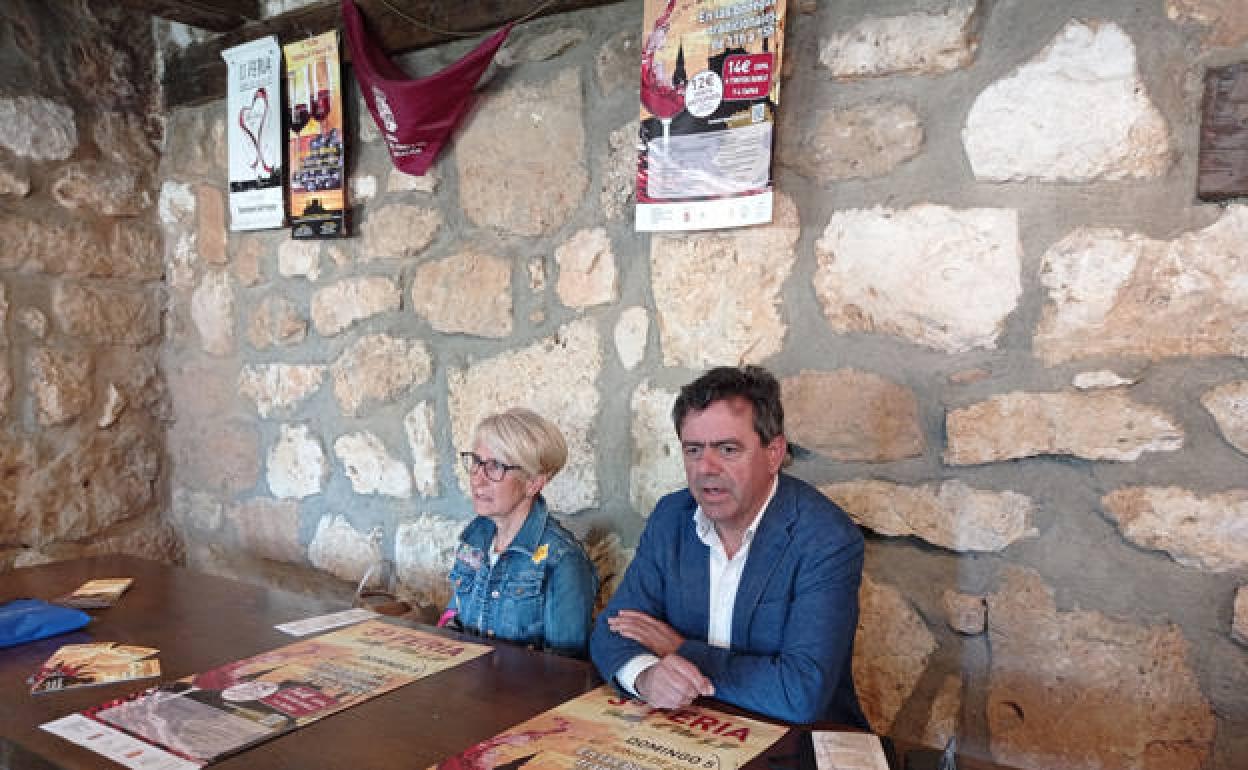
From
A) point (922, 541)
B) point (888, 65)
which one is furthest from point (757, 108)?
point (922, 541)

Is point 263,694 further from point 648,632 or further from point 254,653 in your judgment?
point 648,632

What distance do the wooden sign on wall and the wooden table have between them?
1159 millimetres

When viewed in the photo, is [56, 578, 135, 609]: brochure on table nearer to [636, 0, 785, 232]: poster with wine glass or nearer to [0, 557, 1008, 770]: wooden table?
[0, 557, 1008, 770]: wooden table

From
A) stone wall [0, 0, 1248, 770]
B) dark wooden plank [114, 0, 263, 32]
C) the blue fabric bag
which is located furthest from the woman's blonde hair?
dark wooden plank [114, 0, 263, 32]

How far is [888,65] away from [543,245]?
970mm

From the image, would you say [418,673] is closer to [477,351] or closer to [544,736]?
[544,736]

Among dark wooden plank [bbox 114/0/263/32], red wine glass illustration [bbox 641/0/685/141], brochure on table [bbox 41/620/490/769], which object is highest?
dark wooden plank [bbox 114/0/263/32]

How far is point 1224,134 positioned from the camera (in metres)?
1.46

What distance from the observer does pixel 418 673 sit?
149 centimetres

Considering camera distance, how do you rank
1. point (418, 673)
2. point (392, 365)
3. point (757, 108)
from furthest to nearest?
point (392, 365) → point (757, 108) → point (418, 673)

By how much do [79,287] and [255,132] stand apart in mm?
871

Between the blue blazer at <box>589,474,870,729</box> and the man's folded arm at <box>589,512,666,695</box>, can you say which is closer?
the blue blazer at <box>589,474,870,729</box>

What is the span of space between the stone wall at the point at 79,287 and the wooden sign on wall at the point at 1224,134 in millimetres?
3295

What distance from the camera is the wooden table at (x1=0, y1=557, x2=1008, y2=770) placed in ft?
3.94
